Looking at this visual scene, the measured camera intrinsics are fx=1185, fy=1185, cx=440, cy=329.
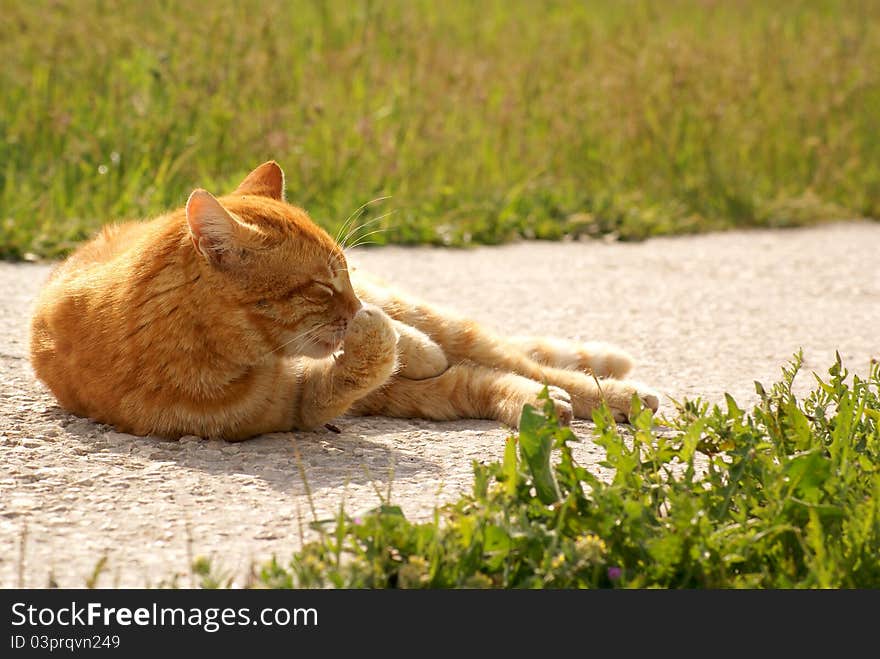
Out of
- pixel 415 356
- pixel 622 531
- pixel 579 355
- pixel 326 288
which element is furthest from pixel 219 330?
pixel 579 355

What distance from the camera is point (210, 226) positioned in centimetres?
326

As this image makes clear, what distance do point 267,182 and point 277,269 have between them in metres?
0.62

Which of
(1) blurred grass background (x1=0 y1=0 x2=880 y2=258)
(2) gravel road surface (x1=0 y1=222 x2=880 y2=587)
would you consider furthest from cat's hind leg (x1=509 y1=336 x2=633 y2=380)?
(1) blurred grass background (x1=0 y1=0 x2=880 y2=258)

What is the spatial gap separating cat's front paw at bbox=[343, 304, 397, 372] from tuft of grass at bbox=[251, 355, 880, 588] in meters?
0.79

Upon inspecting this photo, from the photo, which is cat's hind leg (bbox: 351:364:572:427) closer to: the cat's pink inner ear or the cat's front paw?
the cat's front paw

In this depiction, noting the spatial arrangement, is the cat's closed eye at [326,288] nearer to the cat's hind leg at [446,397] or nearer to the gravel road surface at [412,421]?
the gravel road surface at [412,421]

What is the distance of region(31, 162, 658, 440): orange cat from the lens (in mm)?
3357

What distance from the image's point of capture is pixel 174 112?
288 inches

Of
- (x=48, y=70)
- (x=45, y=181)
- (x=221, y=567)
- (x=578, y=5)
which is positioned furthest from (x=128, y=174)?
(x=578, y=5)

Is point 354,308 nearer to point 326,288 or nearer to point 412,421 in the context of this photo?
point 326,288

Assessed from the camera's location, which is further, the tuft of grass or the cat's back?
the cat's back

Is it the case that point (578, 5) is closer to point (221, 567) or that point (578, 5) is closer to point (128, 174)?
point (128, 174)

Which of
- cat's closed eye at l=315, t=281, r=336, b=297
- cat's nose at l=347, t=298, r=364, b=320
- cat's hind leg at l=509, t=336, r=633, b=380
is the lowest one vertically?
cat's hind leg at l=509, t=336, r=633, b=380

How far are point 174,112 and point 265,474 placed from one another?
460cm
